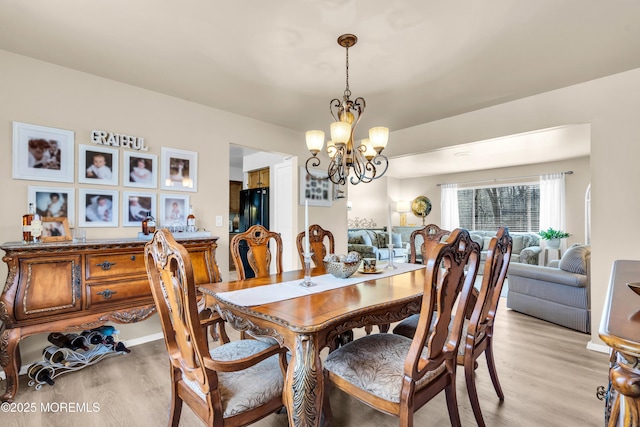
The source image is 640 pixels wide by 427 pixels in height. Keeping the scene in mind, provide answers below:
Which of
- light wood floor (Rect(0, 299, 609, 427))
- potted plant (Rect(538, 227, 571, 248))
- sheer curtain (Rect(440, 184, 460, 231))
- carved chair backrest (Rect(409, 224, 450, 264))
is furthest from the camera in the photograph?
sheer curtain (Rect(440, 184, 460, 231))

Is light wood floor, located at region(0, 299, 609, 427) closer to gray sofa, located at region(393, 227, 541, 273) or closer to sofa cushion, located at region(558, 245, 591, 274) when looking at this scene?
sofa cushion, located at region(558, 245, 591, 274)

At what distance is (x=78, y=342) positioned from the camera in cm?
246

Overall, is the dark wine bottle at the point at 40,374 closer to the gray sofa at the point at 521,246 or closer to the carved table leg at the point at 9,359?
the carved table leg at the point at 9,359

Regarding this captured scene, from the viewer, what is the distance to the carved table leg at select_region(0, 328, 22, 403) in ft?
6.25

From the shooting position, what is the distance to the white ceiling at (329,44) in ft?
5.91

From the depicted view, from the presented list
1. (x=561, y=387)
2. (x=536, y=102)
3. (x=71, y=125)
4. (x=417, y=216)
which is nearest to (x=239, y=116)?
(x=71, y=125)

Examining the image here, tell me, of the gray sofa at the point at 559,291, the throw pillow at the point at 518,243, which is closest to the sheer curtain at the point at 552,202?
the throw pillow at the point at 518,243

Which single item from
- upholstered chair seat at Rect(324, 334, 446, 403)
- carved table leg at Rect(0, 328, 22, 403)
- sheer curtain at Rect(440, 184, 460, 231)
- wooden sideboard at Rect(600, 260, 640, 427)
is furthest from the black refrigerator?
sheer curtain at Rect(440, 184, 460, 231)

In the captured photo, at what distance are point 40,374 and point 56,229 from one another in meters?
1.05

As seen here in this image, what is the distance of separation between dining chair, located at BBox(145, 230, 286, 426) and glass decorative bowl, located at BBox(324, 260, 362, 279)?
0.76 metres

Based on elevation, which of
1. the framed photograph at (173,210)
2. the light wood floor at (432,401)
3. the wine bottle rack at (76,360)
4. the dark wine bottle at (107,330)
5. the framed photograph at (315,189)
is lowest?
the light wood floor at (432,401)

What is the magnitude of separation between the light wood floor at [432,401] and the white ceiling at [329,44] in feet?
7.77

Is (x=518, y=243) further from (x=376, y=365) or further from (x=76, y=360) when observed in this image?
(x=76, y=360)

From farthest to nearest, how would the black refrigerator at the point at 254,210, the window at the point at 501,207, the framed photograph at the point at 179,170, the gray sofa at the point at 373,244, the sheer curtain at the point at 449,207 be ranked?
the sheer curtain at the point at 449,207, the window at the point at 501,207, the gray sofa at the point at 373,244, the black refrigerator at the point at 254,210, the framed photograph at the point at 179,170
